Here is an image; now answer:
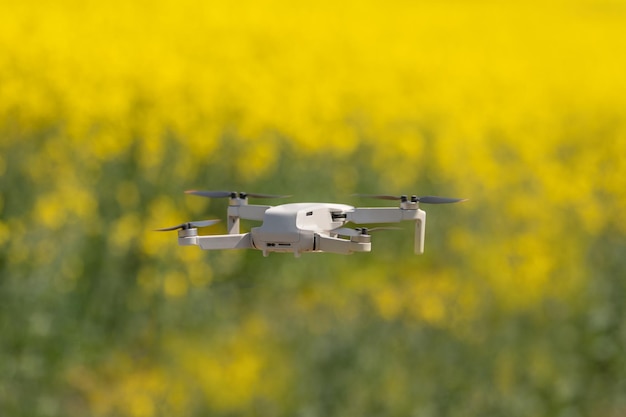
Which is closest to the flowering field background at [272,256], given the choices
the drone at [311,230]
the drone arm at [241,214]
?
the drone arm at [241,214]

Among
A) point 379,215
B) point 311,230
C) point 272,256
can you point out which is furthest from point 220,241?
point 272,256

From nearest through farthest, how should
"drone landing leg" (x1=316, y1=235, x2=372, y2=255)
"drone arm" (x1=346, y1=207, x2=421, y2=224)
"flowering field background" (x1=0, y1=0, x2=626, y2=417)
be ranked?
"drone landing leg" (x1=316, y1=235, x2=372, y2=255) < "drone arm" (x1=346, y1=207, x2=421, y2=224) < "flowering field background" (x1=0, y1=0, x2=626, y2=417)

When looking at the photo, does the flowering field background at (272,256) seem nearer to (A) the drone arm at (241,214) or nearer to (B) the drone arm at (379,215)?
(A) the drone arm at (241,214)

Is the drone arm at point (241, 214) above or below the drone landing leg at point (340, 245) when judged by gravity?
above

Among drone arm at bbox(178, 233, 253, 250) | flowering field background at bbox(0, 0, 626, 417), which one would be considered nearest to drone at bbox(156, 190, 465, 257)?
drone arm at bbox(178, 233, 253, 250)

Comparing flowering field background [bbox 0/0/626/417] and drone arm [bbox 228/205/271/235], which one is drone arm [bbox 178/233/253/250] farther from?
flowering field background [bbox 0/0/626/417]

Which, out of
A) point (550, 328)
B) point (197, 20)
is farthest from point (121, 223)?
point (197, 20)

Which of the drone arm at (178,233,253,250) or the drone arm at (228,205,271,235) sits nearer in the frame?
the drone arm at (178,233,253,250)
